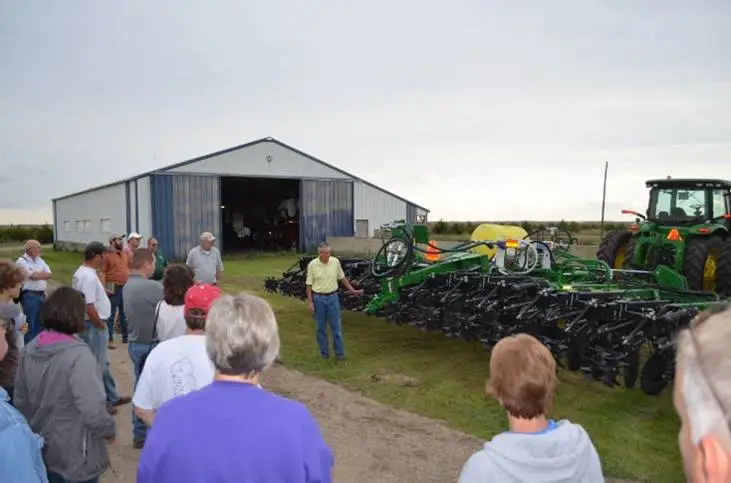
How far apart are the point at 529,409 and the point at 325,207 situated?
24.2 metres

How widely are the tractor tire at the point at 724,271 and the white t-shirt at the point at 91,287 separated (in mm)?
7667

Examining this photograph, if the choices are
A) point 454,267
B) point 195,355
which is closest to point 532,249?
point 454,267

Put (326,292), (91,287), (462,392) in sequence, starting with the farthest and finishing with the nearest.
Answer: (326,292), (462,392), (91,287)

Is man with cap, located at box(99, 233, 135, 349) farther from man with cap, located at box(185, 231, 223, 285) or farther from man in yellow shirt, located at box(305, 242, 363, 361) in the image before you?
man in yellow shirt, located at box(305, 242, 363, 361)

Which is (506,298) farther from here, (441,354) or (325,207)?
(325,207)

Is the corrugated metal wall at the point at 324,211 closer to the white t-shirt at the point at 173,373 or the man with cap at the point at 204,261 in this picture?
the man with cap at the point at 204,261

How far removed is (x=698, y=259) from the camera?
8.68m

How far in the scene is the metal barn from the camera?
76.0ft

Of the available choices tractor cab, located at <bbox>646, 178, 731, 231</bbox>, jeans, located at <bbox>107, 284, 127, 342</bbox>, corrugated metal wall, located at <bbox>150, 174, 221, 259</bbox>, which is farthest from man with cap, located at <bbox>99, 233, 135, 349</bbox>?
corrugated metal wall, located at <bbox>150, 174, 221, 259</bbox>

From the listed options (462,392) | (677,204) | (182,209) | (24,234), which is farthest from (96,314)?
(24,234)

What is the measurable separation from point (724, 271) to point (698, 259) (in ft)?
1.27

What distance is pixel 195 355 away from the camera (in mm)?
3131

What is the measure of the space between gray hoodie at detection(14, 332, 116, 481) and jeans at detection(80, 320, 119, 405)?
2.81m

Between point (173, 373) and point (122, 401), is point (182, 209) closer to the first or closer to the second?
point (122, 401)
